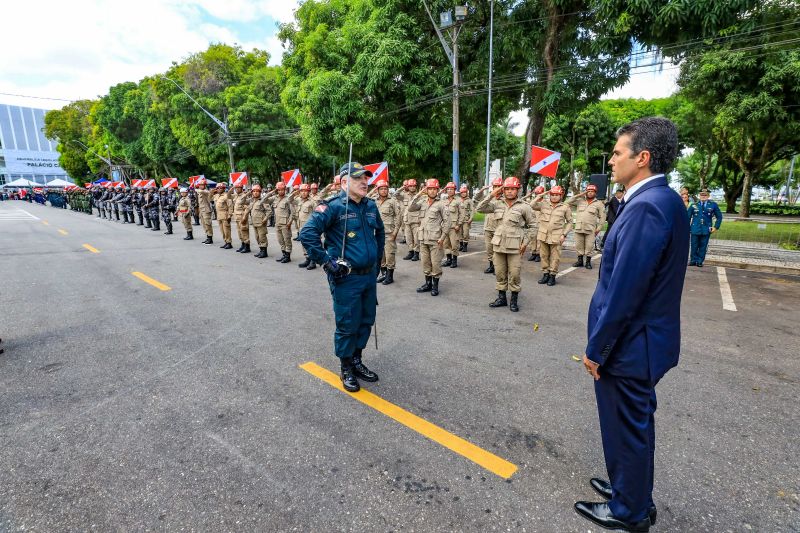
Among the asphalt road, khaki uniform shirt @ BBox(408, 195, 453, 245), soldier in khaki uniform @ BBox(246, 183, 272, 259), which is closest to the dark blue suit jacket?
the asphalt road

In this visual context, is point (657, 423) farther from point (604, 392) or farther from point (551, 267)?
point (551, 267)

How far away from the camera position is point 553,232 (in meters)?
8.21

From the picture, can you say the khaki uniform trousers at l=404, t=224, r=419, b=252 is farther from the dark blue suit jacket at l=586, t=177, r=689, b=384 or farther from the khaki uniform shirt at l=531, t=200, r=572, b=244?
the dark blue suit jacket at l=586, t=177, r=689, b=384

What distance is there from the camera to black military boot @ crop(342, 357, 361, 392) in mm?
3633

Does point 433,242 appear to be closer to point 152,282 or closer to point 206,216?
point 152,282

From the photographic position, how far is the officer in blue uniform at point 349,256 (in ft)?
11.6

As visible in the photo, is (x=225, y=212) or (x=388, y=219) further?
(x=225, y=212)

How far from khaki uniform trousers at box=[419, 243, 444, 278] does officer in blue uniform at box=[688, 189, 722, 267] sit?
21.2 feet

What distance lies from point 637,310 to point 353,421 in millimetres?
2143

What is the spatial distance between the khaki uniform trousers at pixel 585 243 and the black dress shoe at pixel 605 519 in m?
8.08

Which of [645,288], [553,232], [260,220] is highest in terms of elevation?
[645,288]

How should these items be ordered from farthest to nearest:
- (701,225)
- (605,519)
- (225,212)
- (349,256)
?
1. (225,212)
2. (701,225)
3. (349,256)
4. (605,519)

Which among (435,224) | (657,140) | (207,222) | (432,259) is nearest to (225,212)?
(207,222)

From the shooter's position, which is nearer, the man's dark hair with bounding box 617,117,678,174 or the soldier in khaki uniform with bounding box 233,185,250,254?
the man's dark hair with bounding box 617,117,678,174
